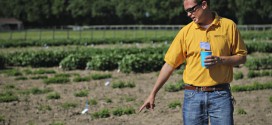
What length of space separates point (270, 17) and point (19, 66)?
221 ft

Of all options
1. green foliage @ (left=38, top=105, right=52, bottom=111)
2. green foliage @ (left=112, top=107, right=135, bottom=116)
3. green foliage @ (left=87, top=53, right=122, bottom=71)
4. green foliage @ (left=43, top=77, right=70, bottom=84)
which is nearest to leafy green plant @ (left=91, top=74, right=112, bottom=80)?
green foliage @ (left=43, top=77, right=70, bottom=84)

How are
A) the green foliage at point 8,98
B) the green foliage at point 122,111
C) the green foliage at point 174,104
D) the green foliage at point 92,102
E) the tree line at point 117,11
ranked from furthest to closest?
the tree line at point 117,11, the green foliage at point 8,98, the green foliage at point 92,102, the green foliage at point 174,104, the green foliage at point 122,111

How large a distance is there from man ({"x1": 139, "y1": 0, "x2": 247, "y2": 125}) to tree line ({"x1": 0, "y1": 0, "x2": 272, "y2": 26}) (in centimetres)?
7332

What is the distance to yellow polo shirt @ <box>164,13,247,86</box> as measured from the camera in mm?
4195

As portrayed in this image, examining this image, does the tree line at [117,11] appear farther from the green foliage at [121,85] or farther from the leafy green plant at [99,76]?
the green foliage at [121,85]

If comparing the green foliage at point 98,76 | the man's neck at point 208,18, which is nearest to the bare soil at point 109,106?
the green foliage at point 98,76

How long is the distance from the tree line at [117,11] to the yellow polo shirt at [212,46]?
73313 mm

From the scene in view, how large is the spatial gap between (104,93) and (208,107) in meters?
7.64

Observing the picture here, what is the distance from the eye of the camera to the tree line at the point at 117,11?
77688mm

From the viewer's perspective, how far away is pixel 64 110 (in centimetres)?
955

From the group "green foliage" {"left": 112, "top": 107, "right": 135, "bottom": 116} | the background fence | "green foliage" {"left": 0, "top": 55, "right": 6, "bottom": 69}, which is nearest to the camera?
"green foliage" {"left": 112, "top": 107, "right": 135, "bottom": 116}

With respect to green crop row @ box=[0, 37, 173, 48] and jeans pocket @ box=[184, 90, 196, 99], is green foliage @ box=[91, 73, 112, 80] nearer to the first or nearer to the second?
jeans pocket @ box=[184, 90, 196, 99]

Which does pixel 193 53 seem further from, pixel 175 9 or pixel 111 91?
pixel 175 9

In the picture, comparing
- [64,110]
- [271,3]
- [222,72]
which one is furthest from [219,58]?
[271,3]
